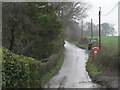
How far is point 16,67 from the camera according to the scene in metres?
6.06

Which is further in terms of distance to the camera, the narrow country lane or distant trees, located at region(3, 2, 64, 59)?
distant trees, located at region(3, 2, 64, 59)

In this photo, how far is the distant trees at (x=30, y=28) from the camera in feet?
46.1

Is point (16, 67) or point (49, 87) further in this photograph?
point (49, 87)

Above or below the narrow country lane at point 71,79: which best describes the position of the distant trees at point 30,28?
above

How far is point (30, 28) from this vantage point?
604 inches

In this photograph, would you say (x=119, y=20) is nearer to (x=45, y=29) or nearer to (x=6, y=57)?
(x=45, y=29)

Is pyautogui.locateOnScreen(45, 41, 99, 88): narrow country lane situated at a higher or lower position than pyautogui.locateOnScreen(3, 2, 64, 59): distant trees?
lower

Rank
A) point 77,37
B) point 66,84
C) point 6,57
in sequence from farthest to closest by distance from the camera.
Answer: point 77,37, point 66,84, point 6,57

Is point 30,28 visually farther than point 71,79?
Yes

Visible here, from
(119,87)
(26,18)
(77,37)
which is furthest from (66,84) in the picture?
(77,37)

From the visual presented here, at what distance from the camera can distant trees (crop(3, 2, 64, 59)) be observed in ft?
46.1

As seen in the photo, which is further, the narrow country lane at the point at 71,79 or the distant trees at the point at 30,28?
the distant trees at the point at 30,28

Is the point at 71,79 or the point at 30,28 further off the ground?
the point at 30,28

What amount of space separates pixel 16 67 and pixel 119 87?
6.02 metres
